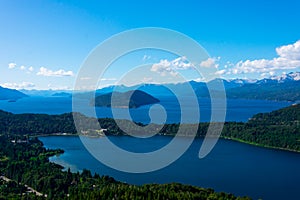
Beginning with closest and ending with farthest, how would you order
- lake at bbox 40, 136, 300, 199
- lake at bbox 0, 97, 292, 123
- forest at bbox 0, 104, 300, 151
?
lake at bbox 40, 136, 300, 199 → forest at bbox 0, 104, 300, 151 → lake at bbox 0, 97, 292, 123

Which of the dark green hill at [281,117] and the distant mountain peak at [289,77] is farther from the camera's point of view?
the distant mountain peak at [289,77]

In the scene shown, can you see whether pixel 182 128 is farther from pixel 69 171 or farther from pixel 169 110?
pixel 169 110

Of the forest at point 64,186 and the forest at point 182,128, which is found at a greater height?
the forest at point 182,128

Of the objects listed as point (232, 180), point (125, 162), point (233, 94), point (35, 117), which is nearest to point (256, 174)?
point (232, 180)

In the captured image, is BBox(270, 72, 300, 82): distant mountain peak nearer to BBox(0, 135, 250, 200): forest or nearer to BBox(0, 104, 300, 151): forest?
BBox(0, 104, 300, 151): forest

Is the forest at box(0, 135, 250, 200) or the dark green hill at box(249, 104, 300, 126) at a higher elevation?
the dark green hill at box(249, 104, 300, 126)

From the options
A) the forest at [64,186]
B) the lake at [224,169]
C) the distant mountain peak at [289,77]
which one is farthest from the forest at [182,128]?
the distant mountain peak at [289,77]

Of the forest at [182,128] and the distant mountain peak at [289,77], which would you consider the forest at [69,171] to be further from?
the distant mountain peak at [289,77]

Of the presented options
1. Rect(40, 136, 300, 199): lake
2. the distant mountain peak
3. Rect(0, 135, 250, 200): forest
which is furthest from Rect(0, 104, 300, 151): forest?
the distant mountain peak

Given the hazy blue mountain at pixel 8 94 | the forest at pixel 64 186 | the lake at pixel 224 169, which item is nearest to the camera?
the forest at pixel 64 186

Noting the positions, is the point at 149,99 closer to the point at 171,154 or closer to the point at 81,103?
the point at 81,103
